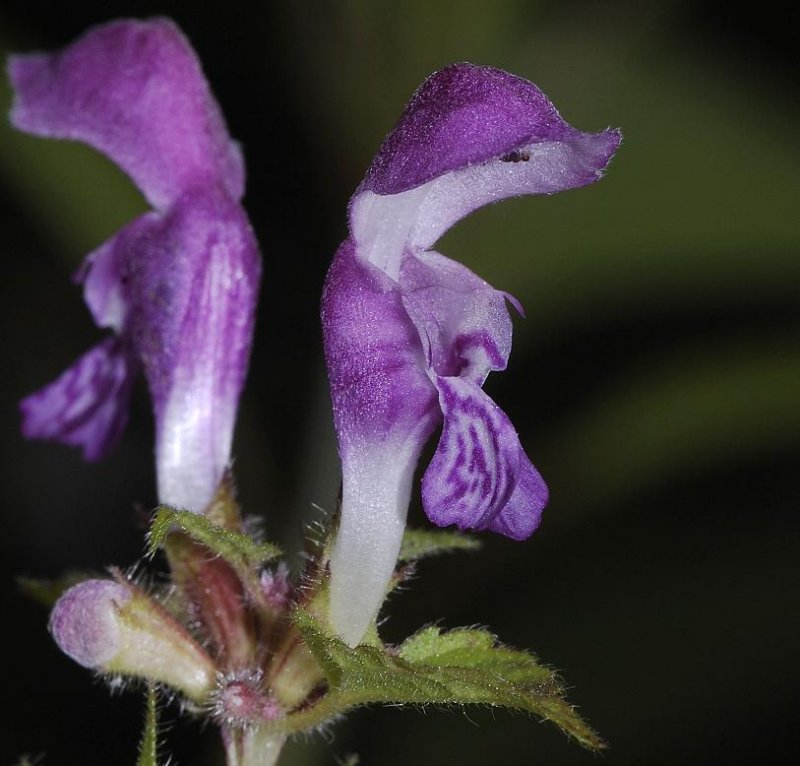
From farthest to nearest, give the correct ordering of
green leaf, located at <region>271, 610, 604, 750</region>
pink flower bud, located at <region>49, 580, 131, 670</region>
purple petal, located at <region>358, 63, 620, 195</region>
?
pink flower bud, located at <region>49, 580, 131, 670</region>, purple petal, located at <region>358, 63, 620, 195</region>, green leaf, located at <region>271, 610, 604, 750</region>

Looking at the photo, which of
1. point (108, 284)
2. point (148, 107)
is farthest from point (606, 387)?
point (148, 107)

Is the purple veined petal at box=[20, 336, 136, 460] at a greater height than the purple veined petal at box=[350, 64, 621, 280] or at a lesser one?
lesser

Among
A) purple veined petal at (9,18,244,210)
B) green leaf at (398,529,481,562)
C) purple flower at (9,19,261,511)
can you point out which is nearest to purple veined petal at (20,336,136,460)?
purple flower at (9,19,261,511)

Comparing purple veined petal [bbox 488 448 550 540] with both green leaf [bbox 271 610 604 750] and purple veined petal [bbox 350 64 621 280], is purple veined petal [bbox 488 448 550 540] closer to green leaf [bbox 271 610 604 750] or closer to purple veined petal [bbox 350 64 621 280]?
green leaf [bbox 271 610 604 750]

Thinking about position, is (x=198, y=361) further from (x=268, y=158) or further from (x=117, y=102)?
(x=268, y=158)

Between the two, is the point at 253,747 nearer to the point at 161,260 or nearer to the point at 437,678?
the point at 437,678

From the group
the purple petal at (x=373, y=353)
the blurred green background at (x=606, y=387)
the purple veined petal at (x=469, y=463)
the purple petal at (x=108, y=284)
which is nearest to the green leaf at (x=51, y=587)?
the purple petal at (x=108, y=284)
